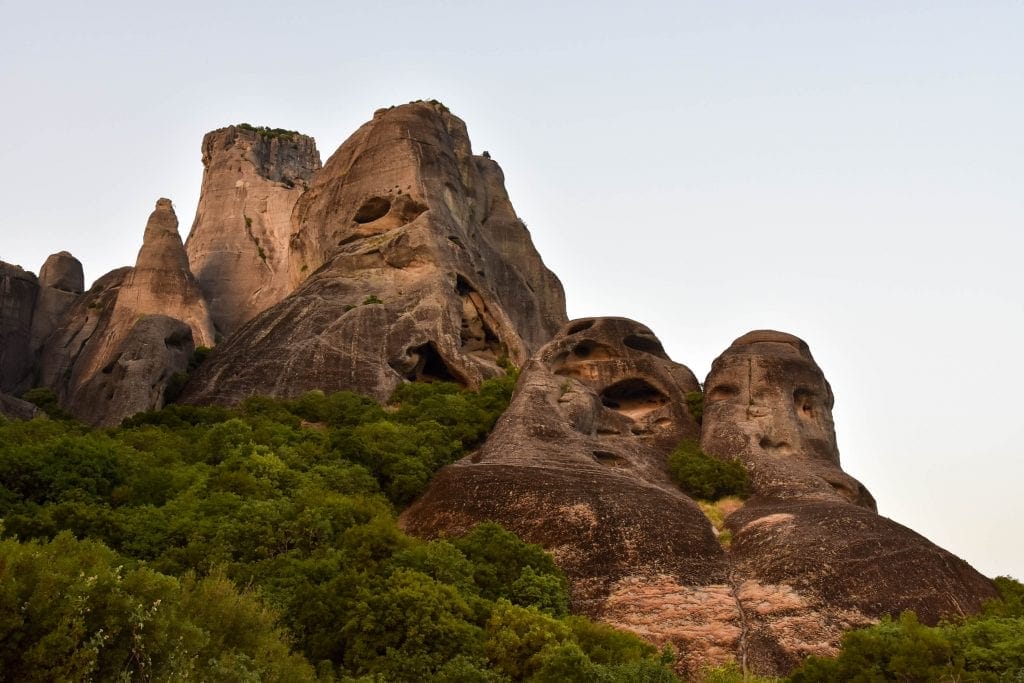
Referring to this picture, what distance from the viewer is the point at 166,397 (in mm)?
39969

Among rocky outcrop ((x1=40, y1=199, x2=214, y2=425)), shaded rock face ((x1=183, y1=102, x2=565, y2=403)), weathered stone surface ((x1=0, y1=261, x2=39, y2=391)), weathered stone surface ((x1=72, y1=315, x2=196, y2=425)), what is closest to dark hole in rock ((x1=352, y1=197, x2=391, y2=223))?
shaded rock face ((x1=183, y1=102, x2=565, y2=403))

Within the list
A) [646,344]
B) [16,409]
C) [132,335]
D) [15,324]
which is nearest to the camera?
[16,409]

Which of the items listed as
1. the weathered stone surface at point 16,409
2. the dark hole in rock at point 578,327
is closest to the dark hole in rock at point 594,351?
the dark hole in rock at point 578,327

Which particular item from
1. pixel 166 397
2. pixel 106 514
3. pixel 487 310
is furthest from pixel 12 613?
pixel 487 310

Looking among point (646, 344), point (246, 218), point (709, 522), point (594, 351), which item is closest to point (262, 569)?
point (709, 522)

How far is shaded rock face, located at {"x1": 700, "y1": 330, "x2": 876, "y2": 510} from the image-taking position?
28.1 m

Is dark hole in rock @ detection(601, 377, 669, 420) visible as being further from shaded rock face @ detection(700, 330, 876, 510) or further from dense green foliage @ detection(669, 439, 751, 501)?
dense green foliage @ detection(669, 439, 751, 501)

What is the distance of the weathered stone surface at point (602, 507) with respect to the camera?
20562mm

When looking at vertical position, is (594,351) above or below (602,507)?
above

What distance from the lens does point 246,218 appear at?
64.9 meters

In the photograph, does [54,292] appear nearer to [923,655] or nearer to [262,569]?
[262,569]

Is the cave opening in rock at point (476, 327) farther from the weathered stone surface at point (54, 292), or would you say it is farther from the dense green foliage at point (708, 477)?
the weathered stone surface at point (54, 292)

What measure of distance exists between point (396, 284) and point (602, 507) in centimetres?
2273

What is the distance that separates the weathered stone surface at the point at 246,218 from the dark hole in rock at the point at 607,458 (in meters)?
28.7
